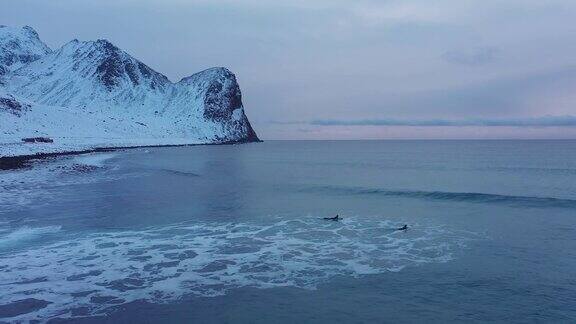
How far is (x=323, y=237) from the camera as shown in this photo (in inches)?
870

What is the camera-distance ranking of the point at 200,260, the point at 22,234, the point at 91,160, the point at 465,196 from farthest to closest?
the point at 91,160 < the point at 465,196 < the point at 22,234 < the point at 200,260

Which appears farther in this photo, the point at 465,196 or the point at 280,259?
the point at 465,196

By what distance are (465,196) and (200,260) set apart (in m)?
28.5

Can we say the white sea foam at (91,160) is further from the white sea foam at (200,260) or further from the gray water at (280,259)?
the white sea foam at (200,260)

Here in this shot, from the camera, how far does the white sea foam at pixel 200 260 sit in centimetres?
1395

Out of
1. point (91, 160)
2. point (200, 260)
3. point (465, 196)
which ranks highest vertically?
point (91, 160)

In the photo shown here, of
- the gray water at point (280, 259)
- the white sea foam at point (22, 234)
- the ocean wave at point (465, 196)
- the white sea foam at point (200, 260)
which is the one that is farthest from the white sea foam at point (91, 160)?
the white sea foam at point (200, 260)

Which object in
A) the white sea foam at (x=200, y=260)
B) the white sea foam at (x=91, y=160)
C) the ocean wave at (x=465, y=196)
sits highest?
the white sea foam at (x=91, y=160)

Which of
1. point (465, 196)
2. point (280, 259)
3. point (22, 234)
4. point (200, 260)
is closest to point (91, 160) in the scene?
point (22, 234)

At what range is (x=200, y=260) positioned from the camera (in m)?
17.7

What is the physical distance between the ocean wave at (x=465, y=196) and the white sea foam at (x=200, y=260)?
588 inches

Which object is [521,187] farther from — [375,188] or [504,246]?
[504,246]

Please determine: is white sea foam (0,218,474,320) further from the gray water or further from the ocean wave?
→ the ocean wave

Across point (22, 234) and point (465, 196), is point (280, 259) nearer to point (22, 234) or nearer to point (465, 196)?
point (22, 234)
